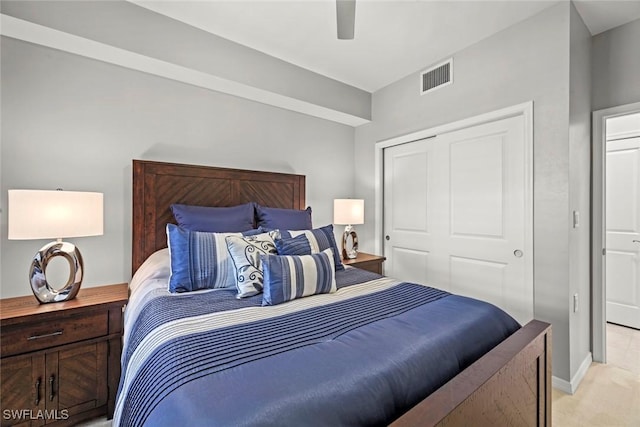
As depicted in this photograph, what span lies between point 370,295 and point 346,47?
85.3 inches

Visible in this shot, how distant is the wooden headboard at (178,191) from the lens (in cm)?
229

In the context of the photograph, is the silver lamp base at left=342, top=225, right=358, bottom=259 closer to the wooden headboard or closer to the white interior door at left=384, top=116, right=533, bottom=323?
the white interior door at left=384, top=116, right=533, bottom=323

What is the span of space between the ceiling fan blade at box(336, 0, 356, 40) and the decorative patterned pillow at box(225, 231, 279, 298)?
1.35 meters

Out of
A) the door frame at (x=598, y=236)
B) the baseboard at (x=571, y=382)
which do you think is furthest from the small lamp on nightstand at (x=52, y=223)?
the door frame at (x=598, y=236)

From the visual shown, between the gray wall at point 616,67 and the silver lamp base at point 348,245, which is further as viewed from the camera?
the silver lamp base at point 348,245

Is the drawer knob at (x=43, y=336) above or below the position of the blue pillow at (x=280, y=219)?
below

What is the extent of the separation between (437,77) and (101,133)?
2.91m

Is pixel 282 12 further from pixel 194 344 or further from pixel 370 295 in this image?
pixel 194 344

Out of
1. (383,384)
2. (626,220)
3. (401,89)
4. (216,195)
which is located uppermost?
(401,89)

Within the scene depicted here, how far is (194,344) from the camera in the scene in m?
1.06

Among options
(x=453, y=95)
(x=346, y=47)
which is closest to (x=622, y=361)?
(x=453, y=95)

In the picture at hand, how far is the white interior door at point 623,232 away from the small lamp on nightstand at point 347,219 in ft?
9.15

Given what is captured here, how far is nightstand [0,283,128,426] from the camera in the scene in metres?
1.53

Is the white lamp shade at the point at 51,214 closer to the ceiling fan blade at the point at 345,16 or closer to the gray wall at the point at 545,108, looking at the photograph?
the ceiling fan blade at the point at 345,16
